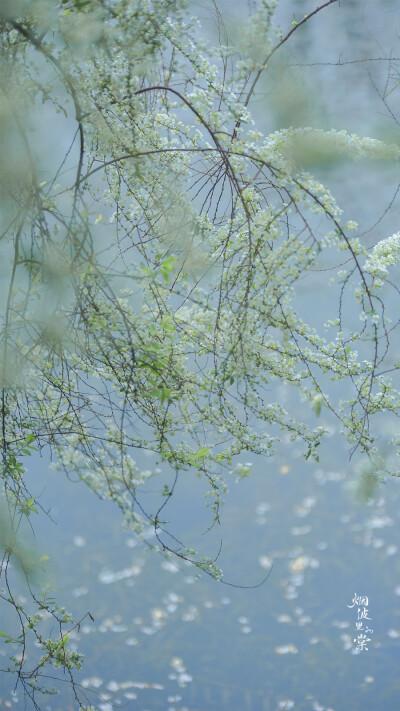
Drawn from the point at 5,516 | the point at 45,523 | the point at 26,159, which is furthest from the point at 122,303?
the point at 45,523

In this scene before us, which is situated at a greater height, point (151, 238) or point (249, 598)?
point (249, 598)

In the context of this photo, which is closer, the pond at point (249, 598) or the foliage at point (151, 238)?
the foliage at point (151, 238)

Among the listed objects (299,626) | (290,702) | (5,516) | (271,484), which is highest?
(271,484)

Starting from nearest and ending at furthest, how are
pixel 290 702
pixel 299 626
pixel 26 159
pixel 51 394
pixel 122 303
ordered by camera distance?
pixel 26 159 < pixel 122 303 < pixel 51 394 < pixel 290 702 < pixel 299 626

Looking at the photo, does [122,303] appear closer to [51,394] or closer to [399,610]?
[51,394]

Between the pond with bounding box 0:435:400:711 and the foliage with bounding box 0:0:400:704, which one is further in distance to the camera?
the pond with bounding box 0:435:400:711

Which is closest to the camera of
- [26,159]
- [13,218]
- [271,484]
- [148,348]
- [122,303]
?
[148,348]

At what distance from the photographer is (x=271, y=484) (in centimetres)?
525

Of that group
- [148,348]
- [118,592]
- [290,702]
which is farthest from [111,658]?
[148,348]

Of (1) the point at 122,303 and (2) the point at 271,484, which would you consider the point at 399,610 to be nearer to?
(2) the point at 271,484

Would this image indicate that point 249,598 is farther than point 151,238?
Yes

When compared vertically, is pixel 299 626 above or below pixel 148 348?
above

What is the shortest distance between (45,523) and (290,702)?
2049 millimetres

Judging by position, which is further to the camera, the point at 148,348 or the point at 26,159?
the point at 26,159
